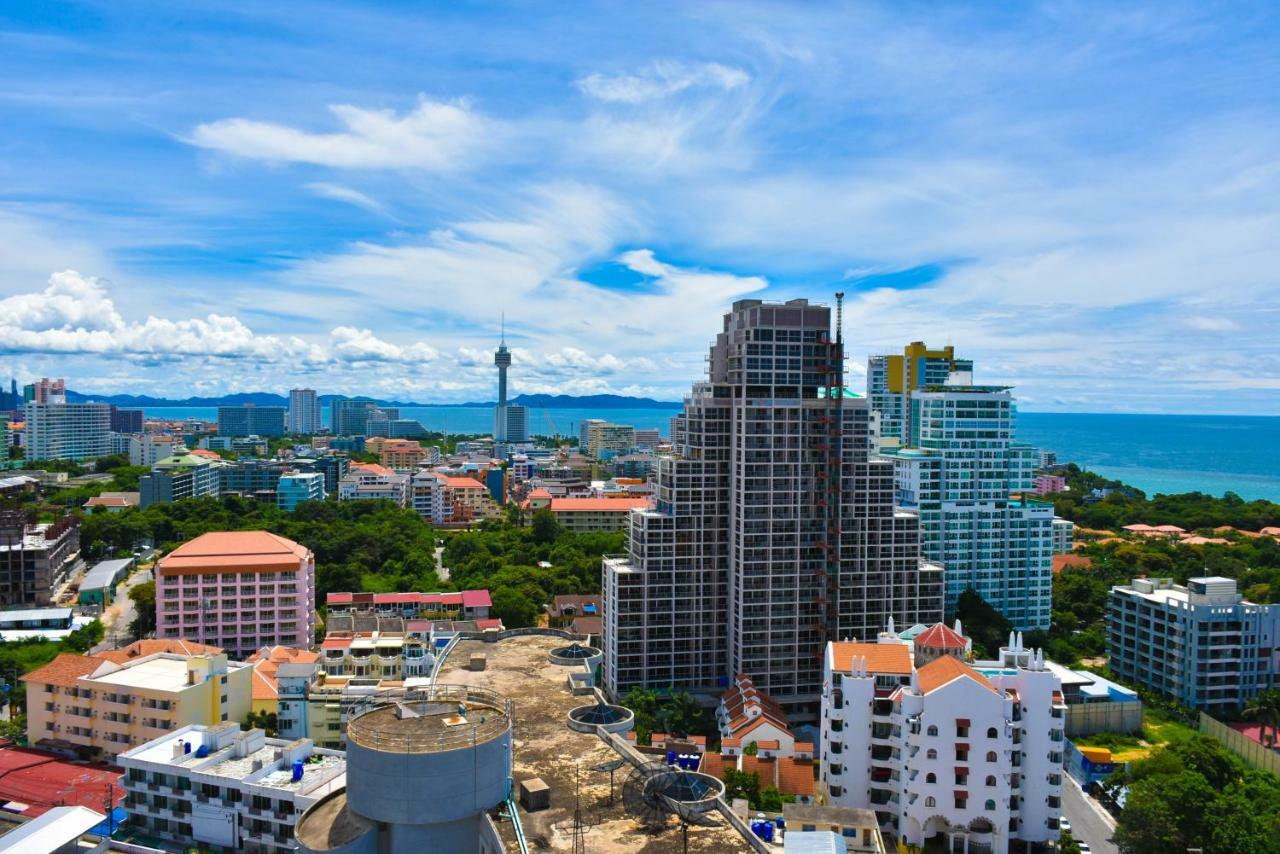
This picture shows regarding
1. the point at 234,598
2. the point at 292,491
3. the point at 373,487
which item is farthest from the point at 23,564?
the point at 373,487

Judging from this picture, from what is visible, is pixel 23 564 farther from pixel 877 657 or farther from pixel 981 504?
pixel 981 504

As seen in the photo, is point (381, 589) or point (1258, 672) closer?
point (1258, 672)

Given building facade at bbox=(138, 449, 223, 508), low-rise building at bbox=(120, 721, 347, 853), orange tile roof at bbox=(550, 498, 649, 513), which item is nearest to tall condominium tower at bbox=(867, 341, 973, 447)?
orange tile roof at bbox=(550, 498, 649, 513)

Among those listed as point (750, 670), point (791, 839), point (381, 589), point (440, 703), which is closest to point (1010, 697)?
point (791, 839)

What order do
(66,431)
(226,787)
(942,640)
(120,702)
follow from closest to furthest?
(226,787)
(942,640)
(120,702)
(66,431)

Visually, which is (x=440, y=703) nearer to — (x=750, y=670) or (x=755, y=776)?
(x=755, y=776)

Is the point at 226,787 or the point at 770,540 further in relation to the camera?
the point at 770,540

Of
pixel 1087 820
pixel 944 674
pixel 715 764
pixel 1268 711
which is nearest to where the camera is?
pixel 944 674
